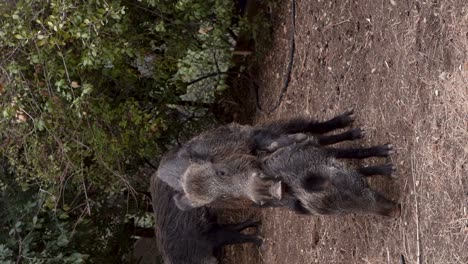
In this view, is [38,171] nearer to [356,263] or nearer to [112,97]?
[112,97]

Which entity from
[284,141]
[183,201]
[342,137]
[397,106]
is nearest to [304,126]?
[342,137]

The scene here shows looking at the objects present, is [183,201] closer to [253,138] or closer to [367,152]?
[253,138]

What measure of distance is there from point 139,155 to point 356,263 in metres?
3.33

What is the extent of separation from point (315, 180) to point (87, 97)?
308 centimetres

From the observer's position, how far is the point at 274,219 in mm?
7672

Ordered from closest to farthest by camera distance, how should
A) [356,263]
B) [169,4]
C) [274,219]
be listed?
1. [356,263]
2. [169,4]
3. [274,219]

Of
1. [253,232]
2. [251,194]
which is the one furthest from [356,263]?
[253,232]

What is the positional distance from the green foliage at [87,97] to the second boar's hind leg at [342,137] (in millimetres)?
2121

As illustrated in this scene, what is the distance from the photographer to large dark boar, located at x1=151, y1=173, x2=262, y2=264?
686cm

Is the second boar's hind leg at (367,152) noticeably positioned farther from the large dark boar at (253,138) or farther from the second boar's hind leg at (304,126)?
the second boar's hind leg at (304,126)

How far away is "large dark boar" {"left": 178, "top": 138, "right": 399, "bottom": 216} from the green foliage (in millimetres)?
2049

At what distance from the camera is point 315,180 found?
177 inches

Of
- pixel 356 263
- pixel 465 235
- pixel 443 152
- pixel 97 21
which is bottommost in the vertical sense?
pixel 356 263

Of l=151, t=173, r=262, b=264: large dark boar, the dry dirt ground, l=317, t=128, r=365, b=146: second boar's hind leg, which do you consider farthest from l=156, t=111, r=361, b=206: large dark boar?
l=151, t=173, r=262, b=264: large dark boar
